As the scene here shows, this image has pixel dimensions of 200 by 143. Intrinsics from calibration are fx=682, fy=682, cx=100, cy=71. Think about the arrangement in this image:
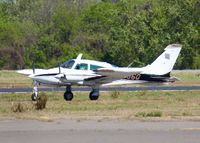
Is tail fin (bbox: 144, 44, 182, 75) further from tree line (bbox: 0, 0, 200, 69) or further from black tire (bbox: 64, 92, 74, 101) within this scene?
tree line (bbox: 0, 0, 200, 69)

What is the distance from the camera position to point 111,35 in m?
80.1

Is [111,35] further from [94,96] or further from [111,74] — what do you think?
[94,96]

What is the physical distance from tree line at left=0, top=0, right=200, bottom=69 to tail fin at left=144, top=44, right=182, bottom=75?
37.9 meters

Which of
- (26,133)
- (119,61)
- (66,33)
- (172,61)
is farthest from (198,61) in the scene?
(26,133)

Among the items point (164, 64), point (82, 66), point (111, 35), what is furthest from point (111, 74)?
point (111, 35)

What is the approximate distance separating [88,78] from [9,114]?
39.2 ft

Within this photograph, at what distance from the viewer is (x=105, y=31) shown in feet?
278

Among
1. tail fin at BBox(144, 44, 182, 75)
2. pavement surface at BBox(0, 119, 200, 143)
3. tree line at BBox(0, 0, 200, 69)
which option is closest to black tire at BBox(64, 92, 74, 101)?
tail fin at BBox(144, 44, 182, 75)

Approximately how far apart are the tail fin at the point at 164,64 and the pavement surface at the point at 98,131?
53.5 feet

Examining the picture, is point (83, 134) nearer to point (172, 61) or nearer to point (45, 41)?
point (172, 61)

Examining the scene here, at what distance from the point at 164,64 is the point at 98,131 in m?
19.4

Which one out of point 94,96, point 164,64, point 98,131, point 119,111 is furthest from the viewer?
point 164,64

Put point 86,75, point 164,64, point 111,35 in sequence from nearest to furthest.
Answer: point 86,75 → point 164,64 → point 111,35

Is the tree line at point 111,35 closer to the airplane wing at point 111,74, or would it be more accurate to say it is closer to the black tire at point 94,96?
the airplane wing at point 111,74
